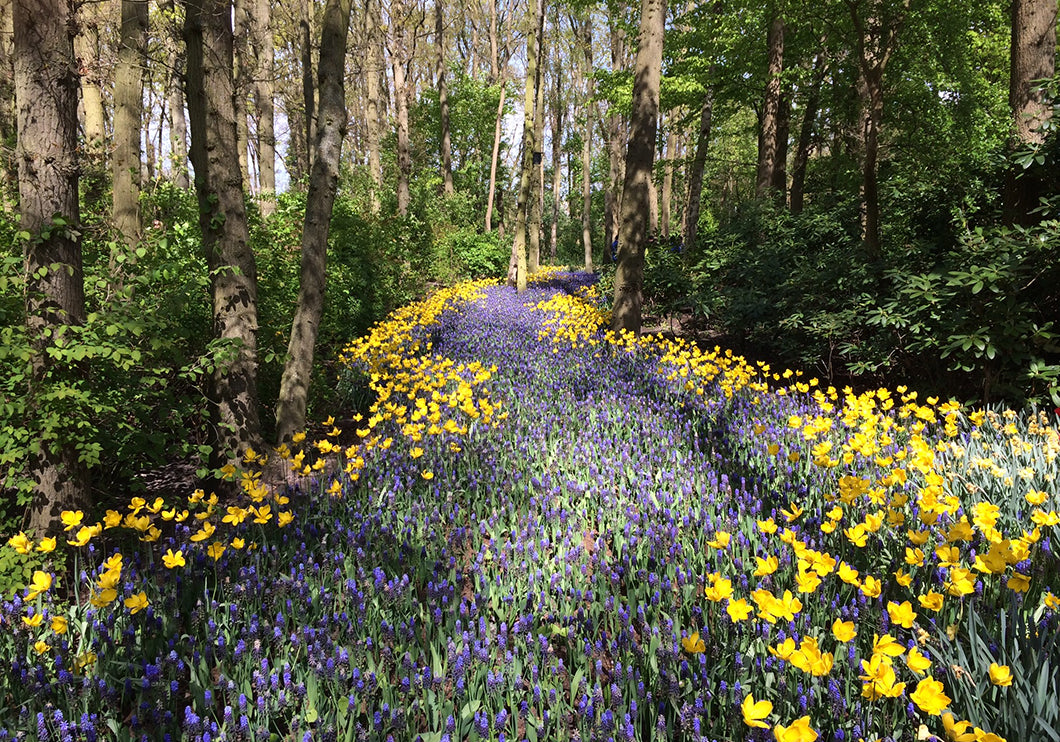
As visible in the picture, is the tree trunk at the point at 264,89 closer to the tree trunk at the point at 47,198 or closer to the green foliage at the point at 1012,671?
the tree trunk at the point at 47,198

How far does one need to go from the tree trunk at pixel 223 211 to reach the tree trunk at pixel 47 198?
132 centimetres

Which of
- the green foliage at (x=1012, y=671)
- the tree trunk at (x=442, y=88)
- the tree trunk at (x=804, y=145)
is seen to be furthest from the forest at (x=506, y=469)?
the tree trunk at (x=442, y=88)

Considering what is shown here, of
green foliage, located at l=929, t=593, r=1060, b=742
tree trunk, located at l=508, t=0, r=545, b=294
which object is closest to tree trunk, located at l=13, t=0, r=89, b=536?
green foliage, located at l=929, t=593, r=1060, b=742

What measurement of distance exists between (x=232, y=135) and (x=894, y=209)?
7421mm

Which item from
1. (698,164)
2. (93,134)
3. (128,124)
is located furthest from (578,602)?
(698,164)

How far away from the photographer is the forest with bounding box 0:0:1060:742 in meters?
1.75

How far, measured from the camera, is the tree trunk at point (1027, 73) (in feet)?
17.1

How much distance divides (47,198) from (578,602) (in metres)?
3.36

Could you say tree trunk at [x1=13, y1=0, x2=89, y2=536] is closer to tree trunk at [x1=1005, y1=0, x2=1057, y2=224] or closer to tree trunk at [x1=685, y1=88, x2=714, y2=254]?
tree trunk at [x1=1005, y1=0, x2=1057, y2=224]

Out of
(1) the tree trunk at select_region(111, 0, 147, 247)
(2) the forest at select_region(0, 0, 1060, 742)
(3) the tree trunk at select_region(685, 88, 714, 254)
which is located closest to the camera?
(2) the forest at select_region(0, 0, 1060, 742)

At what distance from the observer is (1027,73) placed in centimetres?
575

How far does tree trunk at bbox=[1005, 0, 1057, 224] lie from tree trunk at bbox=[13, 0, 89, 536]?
7375 millimetres

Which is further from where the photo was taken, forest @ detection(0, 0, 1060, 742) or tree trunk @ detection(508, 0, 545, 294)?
tree trunk @ detection(508, 0, 545, 294)

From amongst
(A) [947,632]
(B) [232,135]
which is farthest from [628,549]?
(B) [232,135]
